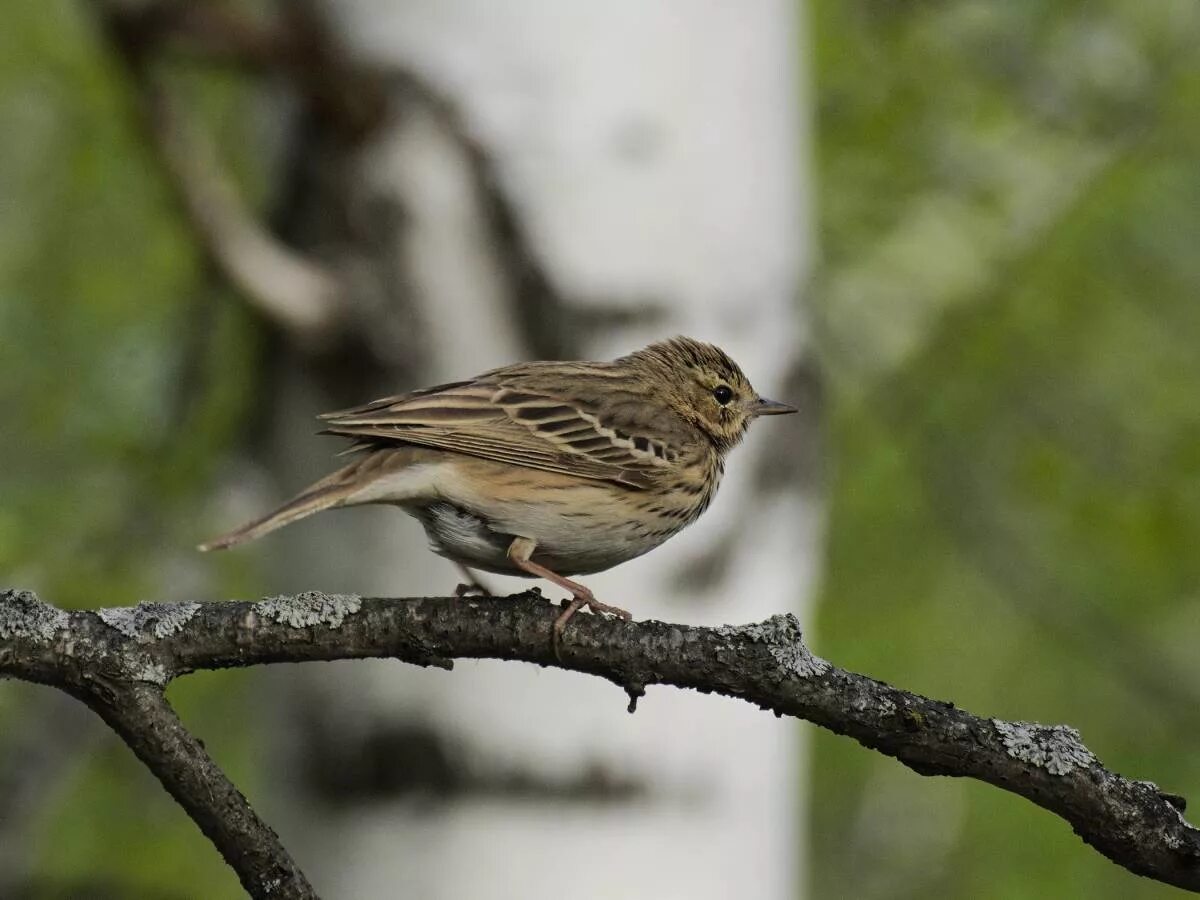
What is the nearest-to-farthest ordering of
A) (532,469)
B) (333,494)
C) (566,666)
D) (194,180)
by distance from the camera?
(566,666) → (333,494) → (532,469) → (194,180)

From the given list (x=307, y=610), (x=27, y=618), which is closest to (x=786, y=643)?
(x=307, y=610)

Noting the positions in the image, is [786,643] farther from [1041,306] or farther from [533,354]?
[1041,306]

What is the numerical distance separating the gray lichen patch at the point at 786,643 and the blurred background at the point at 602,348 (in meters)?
2.24

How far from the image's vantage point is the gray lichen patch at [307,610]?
277 centimetres

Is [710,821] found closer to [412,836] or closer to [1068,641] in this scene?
[412,836]

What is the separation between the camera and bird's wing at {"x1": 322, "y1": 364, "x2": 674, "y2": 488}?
4.36 metres

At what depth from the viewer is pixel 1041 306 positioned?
8.40m

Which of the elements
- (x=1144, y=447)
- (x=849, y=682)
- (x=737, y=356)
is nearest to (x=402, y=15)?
(x=737, y=356)

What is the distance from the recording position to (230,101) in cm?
1008

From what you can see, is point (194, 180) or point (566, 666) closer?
point (566, 666)

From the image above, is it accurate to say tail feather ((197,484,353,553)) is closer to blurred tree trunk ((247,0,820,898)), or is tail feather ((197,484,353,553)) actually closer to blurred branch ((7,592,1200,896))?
blurred branch ((7,592,1200,896))

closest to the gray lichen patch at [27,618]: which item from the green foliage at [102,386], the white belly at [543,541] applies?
the white belly at [543,541]

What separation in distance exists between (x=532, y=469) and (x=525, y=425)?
0.67 feet

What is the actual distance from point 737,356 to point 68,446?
344cm
